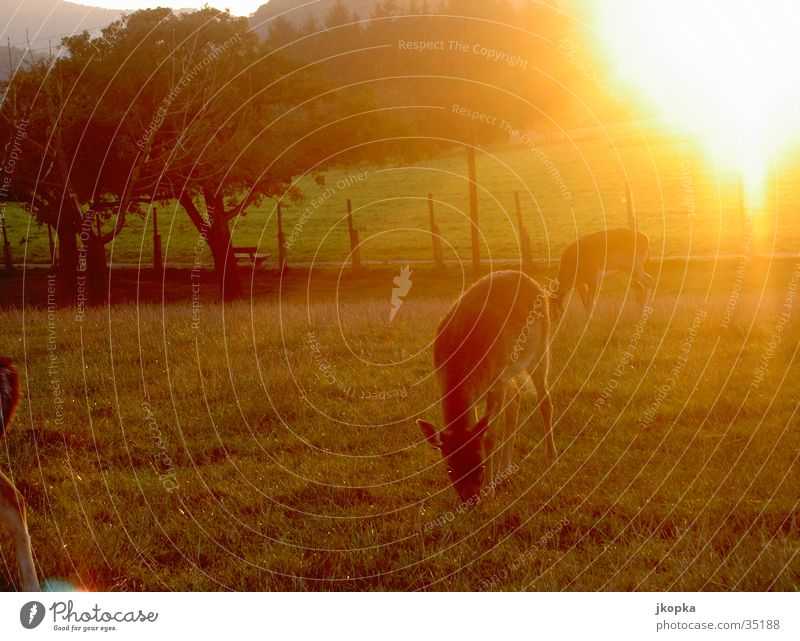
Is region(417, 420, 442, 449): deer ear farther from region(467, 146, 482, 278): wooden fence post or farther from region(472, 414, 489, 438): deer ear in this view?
region(467, 146, 482, 278): wooden fence post

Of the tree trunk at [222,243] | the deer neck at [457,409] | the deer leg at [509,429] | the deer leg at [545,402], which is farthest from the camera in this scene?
the tree trunk at [222,243]

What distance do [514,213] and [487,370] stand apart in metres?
45.5

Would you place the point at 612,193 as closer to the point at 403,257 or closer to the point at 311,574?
the point at 403,257

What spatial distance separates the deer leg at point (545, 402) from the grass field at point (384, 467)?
0.54ft

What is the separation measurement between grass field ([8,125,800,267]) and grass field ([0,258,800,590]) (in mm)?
25605

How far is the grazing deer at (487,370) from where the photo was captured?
8297 millimetres

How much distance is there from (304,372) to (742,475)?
6.80 m

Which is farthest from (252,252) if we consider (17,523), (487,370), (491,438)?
(17,523)

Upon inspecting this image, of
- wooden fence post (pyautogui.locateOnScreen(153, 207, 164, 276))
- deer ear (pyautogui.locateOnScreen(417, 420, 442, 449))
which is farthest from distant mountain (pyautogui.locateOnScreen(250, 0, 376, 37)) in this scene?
deer ear (pyautogui.locateOnScreen(417, 420, 442, 449))

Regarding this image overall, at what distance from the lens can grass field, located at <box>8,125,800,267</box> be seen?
A: 46.6 m

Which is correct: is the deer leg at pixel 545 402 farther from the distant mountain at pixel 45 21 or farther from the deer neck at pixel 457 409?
the distant mountain at pixel 45 21

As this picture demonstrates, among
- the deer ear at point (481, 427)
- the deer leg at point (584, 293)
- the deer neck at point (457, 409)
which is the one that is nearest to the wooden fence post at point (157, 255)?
the deer leg at point (584, 293)
